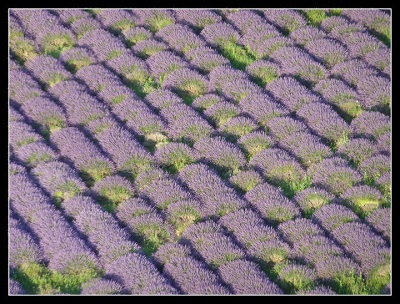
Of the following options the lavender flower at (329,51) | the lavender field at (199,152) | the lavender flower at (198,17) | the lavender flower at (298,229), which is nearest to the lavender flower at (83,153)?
the lavender field at (199,152)

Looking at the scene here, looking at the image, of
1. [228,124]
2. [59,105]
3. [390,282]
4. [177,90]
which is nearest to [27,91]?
[59,105]

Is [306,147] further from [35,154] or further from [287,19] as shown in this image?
[35,154]

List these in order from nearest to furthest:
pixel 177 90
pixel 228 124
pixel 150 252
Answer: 1. pixel 150 252
2. pixel 228 124
3. pixel 177 90

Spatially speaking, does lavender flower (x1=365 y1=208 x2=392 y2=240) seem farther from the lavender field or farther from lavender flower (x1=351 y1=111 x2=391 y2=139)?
lavender flower (x1=351 y1=111 x2=391 y2=139)

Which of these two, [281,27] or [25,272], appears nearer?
[25,272]

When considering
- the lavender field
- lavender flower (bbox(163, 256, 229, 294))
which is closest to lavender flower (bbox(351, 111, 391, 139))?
the lavender field

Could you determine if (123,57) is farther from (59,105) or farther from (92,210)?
(92,210)
